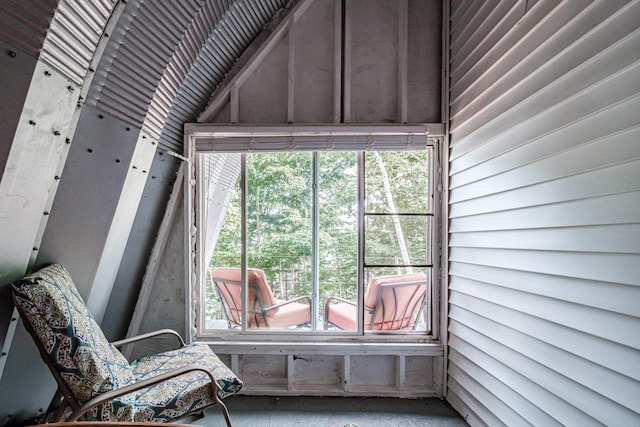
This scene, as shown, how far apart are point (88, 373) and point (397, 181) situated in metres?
2.17

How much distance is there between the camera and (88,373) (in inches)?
48.6

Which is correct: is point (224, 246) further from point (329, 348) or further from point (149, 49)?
point (149, 49)

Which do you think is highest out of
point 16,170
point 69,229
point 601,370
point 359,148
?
point 359,148

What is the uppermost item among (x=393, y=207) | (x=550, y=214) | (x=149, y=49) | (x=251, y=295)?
(x=149, y=49)

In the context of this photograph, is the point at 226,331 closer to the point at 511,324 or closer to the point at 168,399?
the point at 168,399

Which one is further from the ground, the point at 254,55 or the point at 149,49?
the point at 254,55

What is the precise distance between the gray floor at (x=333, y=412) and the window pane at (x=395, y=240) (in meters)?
1.03

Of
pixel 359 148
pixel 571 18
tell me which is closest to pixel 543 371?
pixel 571 18

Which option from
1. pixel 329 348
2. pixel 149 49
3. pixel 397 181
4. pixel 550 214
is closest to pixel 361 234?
pixel 397 181

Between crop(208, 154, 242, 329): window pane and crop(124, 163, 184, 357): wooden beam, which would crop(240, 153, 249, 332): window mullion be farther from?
crop(124, 163, 184, 357): wooden beam

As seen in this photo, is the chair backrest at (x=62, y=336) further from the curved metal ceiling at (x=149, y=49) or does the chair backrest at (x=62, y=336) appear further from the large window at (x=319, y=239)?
the large window at (x=319, y=239)

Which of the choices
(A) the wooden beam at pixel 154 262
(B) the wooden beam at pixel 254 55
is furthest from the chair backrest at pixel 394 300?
(B) the wooden beam at pixel 254 55

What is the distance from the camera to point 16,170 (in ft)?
3.58

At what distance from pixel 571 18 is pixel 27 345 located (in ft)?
9.06
